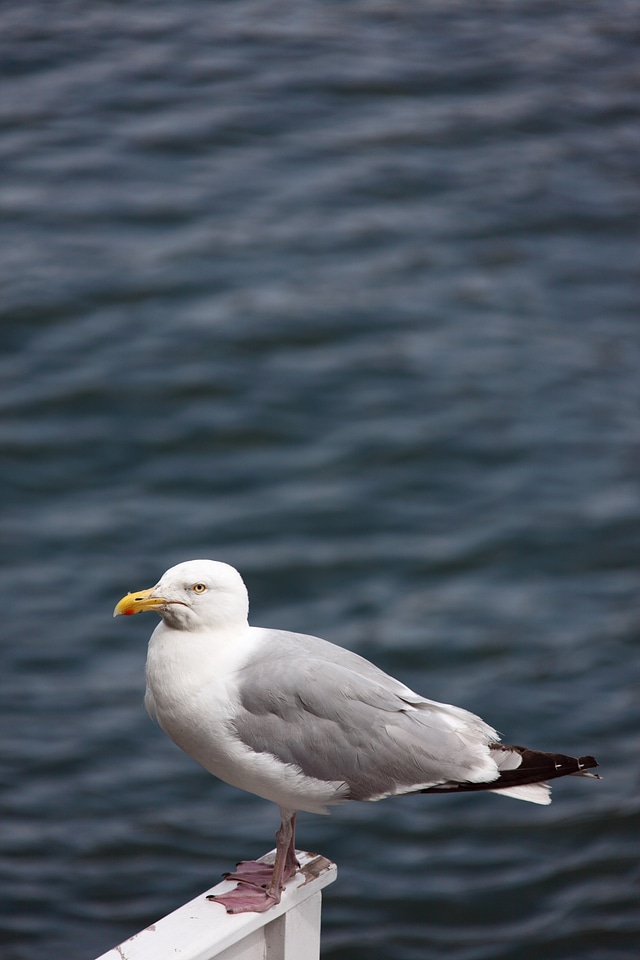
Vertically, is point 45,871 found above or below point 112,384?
below

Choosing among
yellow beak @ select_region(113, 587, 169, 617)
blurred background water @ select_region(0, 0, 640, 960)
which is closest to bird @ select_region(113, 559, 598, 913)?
yellow beak @ select_region(113, 587, 169, 617)

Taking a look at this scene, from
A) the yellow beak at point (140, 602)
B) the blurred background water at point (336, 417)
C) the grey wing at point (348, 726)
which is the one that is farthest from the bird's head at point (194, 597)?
the blurred background water at point (336, 417)

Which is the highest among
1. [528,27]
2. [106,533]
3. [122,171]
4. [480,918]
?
[528,27]

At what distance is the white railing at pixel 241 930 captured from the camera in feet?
9.04

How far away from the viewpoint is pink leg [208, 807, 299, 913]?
294 centimetres

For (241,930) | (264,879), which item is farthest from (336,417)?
(241,930)

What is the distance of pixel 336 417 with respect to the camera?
395 inches

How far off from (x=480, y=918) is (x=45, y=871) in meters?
2.25

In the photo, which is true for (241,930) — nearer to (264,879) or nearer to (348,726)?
(264,879)

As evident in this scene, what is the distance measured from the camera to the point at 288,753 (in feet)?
10.4

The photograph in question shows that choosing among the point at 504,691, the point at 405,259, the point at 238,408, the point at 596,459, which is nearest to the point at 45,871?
the point at 504,691

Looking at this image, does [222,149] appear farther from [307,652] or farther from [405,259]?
[307,652]

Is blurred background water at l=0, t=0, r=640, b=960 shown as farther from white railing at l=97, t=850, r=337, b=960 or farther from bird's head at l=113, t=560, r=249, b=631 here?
bird's head at l=113, t=560, r=249, b=631

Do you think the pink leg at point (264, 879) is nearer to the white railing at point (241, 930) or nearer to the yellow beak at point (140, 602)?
the white railing at point (241, 930)
